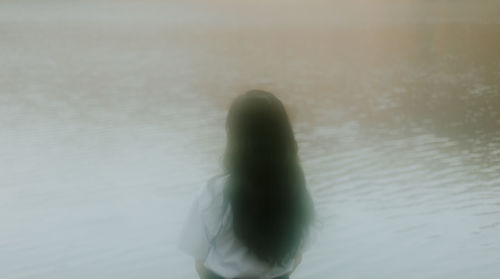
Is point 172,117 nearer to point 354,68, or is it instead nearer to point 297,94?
point 297,94

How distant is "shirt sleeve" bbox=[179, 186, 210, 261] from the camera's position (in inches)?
85.7

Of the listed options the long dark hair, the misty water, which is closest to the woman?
the long dark hair

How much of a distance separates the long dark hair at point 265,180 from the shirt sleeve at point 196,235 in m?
0.09

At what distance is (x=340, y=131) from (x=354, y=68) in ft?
33.6

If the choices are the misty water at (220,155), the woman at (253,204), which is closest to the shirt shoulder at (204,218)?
the woman at (253,204)

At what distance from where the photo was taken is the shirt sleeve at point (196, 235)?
2176 millimetres

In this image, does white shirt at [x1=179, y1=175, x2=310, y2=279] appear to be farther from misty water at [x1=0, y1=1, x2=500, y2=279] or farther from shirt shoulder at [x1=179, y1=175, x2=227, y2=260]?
misty water at [x1=0, y1=1, x2=500, y2=279]

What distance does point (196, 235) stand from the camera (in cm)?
220

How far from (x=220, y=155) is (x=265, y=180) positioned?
86.6 inches

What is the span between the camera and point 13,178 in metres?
8.72

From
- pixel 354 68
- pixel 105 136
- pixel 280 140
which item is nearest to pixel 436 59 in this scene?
pixel 354 68

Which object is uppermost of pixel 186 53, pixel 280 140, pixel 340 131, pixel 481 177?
pixel 280 140

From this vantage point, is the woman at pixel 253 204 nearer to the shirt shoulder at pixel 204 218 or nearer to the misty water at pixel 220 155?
the shirt shoulder at pixel 204 218

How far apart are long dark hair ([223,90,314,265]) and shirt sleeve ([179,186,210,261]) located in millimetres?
91
